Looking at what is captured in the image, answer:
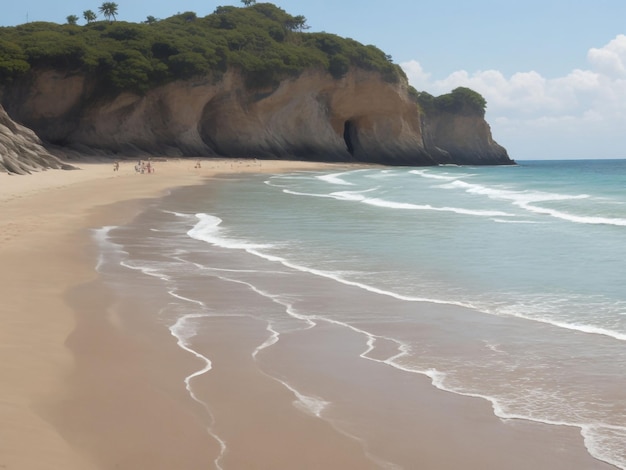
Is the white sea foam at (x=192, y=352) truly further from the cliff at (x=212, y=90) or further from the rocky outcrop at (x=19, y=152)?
the cliff at (x=212, y=90)

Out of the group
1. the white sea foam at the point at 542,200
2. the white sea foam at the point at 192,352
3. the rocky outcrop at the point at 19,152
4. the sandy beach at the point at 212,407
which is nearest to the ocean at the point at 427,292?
the white sea foam at the point at 192,352

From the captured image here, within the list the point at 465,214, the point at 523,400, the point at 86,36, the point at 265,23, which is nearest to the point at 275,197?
the point at 465,214

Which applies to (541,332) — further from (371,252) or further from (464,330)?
(371,252)

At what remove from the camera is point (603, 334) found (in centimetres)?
750

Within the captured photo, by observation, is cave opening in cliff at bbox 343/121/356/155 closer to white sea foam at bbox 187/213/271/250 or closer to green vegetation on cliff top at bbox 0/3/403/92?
green vegetation on cliff top at bbox 0/3/403/92

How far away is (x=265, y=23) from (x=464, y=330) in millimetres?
70693

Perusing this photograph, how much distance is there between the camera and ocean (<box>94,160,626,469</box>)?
586cm

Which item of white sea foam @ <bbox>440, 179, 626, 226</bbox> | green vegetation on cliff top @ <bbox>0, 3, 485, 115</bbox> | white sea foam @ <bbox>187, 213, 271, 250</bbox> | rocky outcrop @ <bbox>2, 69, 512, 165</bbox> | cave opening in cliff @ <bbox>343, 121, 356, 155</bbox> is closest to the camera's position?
white sea foam @ <bbox>187, 213, 271, 250</bbox>

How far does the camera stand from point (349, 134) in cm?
8312

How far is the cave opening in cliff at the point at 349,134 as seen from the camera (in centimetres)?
8256

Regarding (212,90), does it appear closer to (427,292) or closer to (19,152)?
(19,152)

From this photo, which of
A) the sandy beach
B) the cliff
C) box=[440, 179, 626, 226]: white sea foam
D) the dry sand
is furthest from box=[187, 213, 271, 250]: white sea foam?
the cliff

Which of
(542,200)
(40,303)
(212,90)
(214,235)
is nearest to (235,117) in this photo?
(212,90)

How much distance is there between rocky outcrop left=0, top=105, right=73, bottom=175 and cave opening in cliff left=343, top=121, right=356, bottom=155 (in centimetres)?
4667
